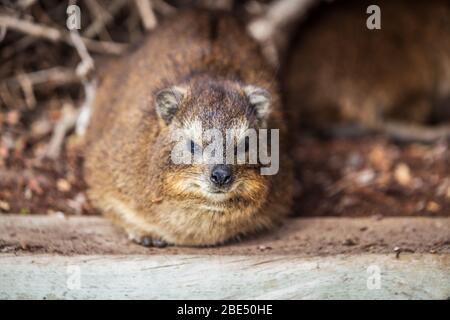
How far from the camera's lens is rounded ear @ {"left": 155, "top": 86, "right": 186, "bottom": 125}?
536 centimetres

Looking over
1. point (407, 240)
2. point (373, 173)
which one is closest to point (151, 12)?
point (373, 173)

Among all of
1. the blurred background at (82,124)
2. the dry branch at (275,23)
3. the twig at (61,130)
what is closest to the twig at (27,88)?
the blurred background at (82,124)

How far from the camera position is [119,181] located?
5.80 m

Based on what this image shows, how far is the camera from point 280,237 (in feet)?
18.9

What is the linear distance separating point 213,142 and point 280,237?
3.92ft

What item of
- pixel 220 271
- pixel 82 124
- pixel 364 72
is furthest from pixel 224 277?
pixel 364 72

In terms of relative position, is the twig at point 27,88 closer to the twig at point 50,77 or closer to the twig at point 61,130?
the twig at point 50,77

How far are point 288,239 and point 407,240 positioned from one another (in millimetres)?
937

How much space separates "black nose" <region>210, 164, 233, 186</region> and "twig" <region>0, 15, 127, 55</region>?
3117 millimetres

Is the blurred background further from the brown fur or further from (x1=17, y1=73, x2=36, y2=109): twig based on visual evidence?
the brown fur

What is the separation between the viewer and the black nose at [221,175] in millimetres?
4836

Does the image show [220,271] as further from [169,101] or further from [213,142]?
[169,101]

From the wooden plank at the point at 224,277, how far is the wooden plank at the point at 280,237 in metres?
0.14
